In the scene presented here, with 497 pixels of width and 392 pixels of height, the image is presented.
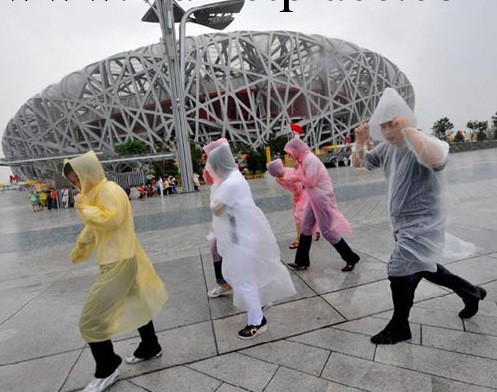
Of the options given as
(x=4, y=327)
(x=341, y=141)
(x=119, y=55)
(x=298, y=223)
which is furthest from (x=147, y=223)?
(x=341, y=141)

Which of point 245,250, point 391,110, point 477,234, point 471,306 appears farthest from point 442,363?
point 477,234

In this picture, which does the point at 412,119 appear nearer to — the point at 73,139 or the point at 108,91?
the point at 108,91

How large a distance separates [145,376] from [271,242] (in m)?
1.32

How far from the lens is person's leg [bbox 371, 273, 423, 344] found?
2504mm

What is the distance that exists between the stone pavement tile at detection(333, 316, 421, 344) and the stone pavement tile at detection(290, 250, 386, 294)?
0.73 meters

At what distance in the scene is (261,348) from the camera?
8.66ft

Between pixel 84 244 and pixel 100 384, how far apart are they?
0.92 metres

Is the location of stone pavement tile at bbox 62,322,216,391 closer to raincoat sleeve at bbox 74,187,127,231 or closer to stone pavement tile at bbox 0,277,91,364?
stone pavement tile at bbox 0,277,91,364

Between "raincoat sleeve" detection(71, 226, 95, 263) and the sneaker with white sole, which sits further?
the sneaker with white sole

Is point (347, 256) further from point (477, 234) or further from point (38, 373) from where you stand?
point (38, 373)

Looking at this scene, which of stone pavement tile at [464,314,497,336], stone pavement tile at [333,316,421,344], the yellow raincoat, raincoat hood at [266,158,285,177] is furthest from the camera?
raincoat hood at [266,158,285,177]

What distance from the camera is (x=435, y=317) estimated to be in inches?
112

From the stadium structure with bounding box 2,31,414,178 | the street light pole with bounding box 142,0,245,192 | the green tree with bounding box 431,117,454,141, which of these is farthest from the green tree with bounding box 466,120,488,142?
the street light pole with bounding box 142,0,245,192

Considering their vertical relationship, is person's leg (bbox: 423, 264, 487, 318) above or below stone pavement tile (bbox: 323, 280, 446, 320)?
above
